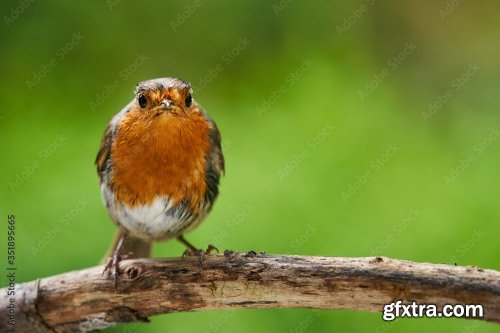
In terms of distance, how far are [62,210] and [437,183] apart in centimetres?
241

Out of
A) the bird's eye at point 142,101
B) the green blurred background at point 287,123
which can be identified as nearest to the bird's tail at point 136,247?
the green blurred background at point 287,123

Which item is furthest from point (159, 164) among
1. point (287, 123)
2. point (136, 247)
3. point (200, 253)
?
point (287, 123)

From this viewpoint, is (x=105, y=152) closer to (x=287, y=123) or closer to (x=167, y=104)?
(x=167, y=104)

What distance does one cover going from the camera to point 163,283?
10.3ft

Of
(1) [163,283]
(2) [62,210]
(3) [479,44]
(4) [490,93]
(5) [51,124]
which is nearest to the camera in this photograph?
(1) [163,283]

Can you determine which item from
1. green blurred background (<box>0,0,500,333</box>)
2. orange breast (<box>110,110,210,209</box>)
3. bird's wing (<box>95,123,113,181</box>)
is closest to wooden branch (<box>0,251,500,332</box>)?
orange breast (<box>110,110,210,209</box>)

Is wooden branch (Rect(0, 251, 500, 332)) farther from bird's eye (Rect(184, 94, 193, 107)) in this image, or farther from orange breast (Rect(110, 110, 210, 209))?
bird's eye (Rect(184, 94, 193, 107))

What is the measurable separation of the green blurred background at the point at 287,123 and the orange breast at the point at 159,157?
120 centimetres

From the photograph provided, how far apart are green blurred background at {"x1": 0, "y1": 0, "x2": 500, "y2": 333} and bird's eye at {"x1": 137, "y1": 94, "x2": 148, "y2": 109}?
149 centimetres

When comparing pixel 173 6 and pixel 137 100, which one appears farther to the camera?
pixel 173 6

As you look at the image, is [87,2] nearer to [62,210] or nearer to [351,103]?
[62,210]

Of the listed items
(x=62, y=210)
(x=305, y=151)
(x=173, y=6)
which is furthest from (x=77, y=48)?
(x=305, y=151)

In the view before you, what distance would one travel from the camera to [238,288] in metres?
3.03

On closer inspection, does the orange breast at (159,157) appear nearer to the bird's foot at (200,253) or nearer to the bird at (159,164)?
the bird at (159,164)
